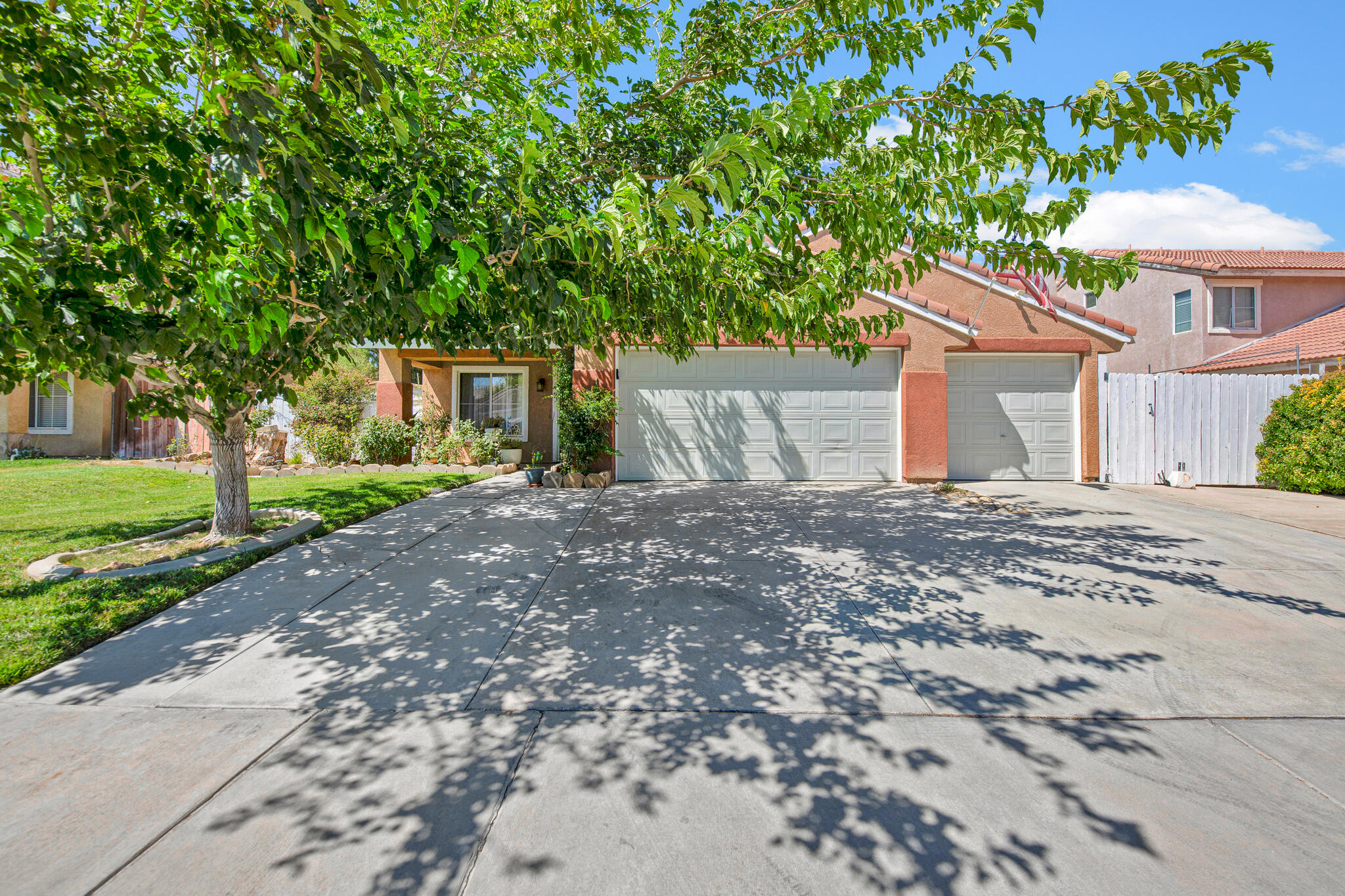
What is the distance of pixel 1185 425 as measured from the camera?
11.0 m

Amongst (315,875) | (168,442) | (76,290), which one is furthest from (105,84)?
(168,442)

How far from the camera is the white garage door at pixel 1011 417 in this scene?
37.5ft

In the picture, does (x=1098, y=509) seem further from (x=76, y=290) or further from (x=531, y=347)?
(x=76, y=290)

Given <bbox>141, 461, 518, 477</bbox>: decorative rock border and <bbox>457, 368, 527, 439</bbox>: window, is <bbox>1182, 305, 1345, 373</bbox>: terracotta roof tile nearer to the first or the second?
<bbox>457, 368, 527, 439</bbox>: window

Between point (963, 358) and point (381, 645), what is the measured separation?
11.2m

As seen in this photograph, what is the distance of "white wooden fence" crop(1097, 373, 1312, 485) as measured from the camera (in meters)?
10.8

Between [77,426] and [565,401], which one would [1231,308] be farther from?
[77,426]

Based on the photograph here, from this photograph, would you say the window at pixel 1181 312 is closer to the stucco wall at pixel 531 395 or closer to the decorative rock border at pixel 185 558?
the stucco wall at pixel 531 395

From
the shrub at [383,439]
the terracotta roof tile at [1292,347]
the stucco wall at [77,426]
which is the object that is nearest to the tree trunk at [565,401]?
the shrub at [383,439]

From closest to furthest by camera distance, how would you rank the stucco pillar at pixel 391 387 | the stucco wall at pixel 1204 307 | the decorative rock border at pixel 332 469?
the decorative rock border at pixel 332 469
the stucco pillar at pixel 391 387
the stucco wall at pixel 1204 307

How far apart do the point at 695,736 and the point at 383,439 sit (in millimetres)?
11869

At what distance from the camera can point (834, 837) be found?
214 cm

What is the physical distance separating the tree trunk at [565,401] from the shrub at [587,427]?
0.04 feet

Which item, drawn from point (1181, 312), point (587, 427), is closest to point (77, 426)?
point (587, 427)
